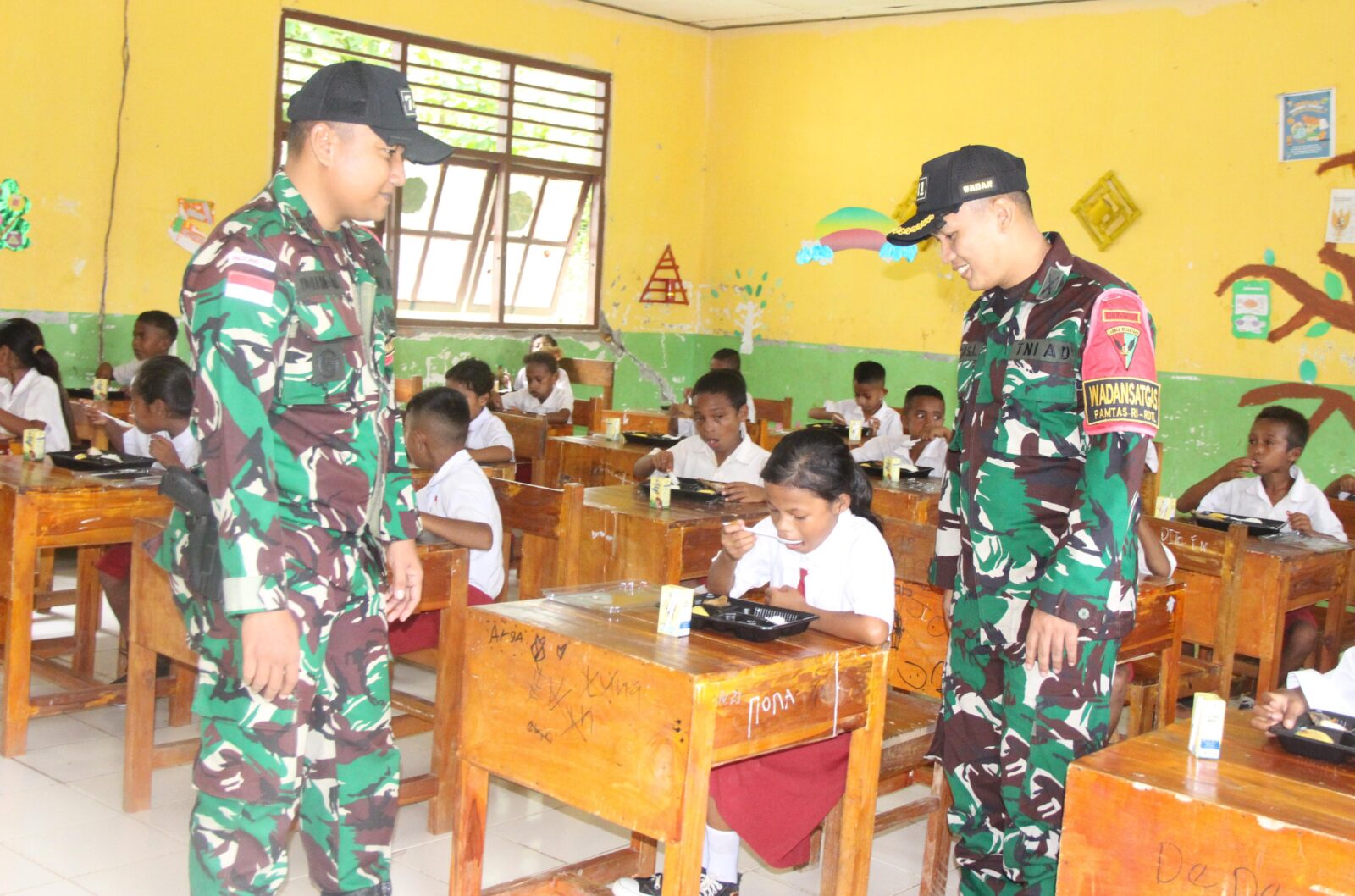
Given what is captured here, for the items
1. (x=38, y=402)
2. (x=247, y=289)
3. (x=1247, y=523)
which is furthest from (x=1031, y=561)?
(x=38, y=402)

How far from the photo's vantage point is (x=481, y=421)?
20.4 ft

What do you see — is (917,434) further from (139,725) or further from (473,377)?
(139,725)

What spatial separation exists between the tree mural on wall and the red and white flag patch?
648 centimetres

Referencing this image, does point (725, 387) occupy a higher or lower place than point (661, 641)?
higher

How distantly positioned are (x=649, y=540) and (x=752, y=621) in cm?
160

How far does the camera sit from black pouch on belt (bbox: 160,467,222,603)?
2.21 m

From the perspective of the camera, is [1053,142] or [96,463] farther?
[1053,142]

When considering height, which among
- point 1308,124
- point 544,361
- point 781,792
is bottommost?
point 781,792

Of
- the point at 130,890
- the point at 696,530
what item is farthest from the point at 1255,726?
the point at 130,890

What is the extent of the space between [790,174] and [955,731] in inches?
306

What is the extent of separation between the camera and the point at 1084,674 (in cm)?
244

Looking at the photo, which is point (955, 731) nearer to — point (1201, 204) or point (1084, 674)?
point (1084, 674)

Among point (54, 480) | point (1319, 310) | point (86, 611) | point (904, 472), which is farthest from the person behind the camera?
point (1319, 310)

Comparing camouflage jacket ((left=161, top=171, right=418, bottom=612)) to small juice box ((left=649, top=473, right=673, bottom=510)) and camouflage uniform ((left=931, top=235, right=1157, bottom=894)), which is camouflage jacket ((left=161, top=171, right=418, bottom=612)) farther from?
small juice box ((left=649, top=473, right=673, bottom=510))
